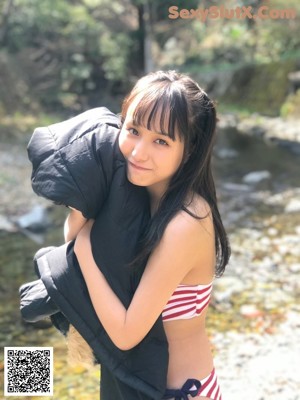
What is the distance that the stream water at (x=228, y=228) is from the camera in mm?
2947

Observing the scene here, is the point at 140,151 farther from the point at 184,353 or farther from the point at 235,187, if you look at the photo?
the point at 235,187

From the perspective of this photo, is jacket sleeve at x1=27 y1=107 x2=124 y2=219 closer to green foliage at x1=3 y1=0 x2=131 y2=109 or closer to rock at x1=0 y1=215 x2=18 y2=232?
rock at x1=0 y1=215 x2=18 y2=232

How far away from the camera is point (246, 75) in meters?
13.9

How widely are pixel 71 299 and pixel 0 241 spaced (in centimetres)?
410

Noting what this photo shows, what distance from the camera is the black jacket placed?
116 cm

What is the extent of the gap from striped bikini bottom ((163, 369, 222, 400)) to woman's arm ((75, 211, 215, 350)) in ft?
0.71

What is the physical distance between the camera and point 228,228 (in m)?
5.63

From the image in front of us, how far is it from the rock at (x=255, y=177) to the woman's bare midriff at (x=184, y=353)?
6450mm

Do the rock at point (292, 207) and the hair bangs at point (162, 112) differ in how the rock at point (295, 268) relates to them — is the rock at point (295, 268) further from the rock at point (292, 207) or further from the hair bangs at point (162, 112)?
the hair bangs at point (162, 112)

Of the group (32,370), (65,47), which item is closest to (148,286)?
(32,370)

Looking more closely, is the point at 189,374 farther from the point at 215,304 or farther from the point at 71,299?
the point at 215,304

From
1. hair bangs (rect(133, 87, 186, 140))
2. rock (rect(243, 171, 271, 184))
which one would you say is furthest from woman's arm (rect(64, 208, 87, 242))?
rock (rect(243, 171, 271, 184))

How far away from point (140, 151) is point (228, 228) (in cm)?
456

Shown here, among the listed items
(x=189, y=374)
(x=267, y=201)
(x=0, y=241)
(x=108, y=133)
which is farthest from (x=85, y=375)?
(x=267, y=201)
